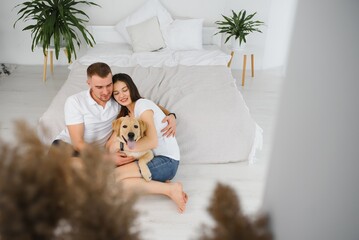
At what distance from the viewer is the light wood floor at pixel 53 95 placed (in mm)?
2544

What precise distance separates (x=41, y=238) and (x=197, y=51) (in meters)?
3.57

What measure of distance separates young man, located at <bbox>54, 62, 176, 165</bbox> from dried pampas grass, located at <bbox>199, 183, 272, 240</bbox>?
1.59 metres

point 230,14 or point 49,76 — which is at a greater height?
point 230,14

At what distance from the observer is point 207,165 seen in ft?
8.58

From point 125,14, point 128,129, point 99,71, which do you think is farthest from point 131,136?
point 125,14

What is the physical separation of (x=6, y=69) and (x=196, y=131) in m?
2.88

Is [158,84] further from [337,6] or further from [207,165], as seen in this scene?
[337,6]

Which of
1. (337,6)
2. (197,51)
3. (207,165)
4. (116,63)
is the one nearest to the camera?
(337,6)

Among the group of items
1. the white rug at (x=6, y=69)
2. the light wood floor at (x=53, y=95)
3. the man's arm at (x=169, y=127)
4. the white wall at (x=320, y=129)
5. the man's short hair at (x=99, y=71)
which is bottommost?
the light wood floor at (x=53, y=95)

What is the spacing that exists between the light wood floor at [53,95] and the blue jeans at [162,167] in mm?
213

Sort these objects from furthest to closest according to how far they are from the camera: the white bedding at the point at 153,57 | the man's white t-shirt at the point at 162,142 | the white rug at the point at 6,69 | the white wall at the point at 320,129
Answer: the white rug at the point at 6,69 < the white bedding at the point at 153,57 < the man's white t-shirt at the point at 162,142 < the white wall at the point at 320,129

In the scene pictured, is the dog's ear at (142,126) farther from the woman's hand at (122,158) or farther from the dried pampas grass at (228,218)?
the dried pampas grass at (228,218)

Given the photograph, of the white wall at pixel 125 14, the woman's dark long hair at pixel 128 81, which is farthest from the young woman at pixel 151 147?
the white wall at pixel 125 14

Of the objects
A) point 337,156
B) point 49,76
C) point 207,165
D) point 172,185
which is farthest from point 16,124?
point 49,76
